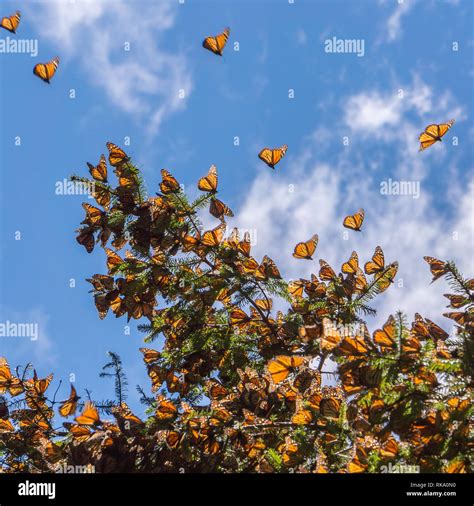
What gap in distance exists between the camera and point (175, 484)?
7.05 feet

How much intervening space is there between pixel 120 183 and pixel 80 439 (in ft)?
4.92

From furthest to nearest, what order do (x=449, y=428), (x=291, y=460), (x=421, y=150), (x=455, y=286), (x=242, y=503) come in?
(x=421, y=150) < (x=455, y=286) < (x=291, y=460) < (x=449, y=428) < (x=242, y=503)

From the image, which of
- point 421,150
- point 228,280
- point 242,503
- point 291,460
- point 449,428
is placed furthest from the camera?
point 421,150

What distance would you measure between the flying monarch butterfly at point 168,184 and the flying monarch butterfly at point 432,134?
1.86 m

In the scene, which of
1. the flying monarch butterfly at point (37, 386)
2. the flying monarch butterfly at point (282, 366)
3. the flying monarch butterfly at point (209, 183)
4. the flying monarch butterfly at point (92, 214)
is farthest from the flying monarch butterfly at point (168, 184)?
the flying monarch butterfly at point (37, 386)

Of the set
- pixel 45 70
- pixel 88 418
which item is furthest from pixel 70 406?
pixel 45 70

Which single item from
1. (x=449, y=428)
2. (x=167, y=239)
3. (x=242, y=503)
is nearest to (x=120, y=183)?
(x=167, y=239)

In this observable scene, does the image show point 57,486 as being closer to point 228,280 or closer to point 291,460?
point 291,460

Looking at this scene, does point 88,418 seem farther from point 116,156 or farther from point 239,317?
point 116,156

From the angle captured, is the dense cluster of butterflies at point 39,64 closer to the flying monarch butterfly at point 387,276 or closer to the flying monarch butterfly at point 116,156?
the flying monarch butterfly at point 116,156

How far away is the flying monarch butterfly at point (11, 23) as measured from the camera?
459 cm

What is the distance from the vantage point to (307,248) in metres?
3.67

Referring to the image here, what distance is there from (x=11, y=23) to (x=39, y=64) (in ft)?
1.88

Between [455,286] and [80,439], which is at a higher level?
[455,286]
